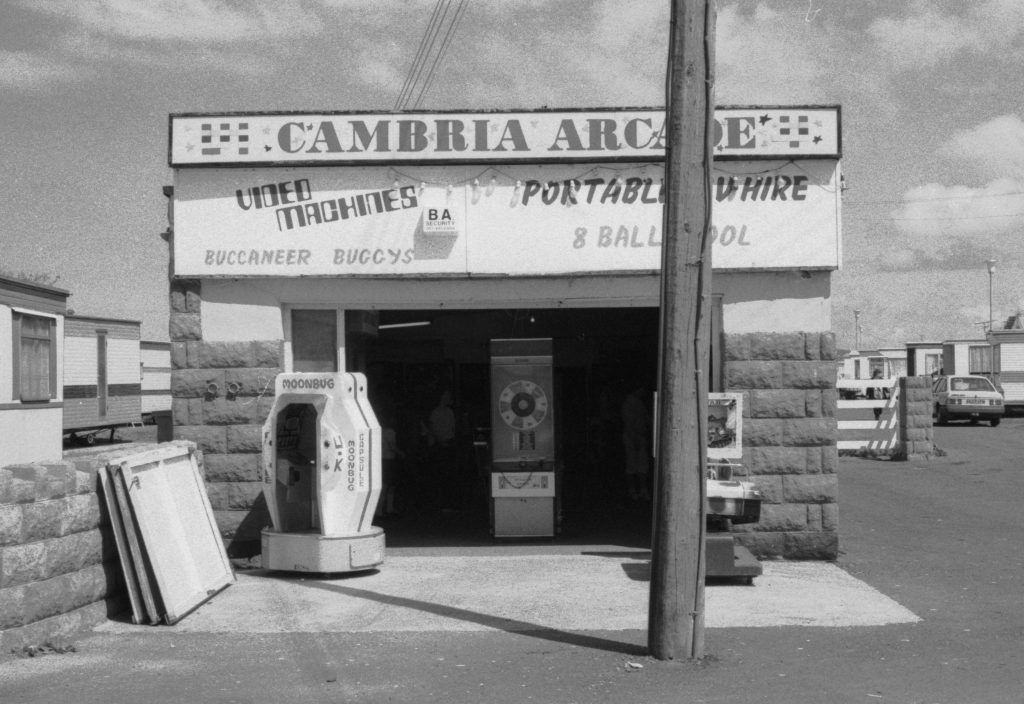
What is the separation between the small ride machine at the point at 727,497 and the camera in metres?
10.4

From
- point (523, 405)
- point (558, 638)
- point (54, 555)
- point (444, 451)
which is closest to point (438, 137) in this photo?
point (523, 405)

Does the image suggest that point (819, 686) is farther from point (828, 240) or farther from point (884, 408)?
point (884, 408)

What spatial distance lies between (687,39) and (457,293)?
4.97 meters

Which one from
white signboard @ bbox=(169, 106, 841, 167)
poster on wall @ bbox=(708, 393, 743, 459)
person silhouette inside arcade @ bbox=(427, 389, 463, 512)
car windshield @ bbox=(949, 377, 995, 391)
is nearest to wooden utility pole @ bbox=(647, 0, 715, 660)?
poster on wall @ bbox=(708, 393, 743, 459)

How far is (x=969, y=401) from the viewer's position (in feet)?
123

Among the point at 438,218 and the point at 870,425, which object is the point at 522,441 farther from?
the point at 870,425

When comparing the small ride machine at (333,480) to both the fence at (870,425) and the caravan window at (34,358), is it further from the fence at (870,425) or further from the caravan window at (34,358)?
the fence at (870,425)

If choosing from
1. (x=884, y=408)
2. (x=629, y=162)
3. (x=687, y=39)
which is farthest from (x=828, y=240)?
(x=884, y=408)

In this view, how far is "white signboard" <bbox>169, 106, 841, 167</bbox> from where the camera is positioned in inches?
465

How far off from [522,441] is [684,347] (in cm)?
616

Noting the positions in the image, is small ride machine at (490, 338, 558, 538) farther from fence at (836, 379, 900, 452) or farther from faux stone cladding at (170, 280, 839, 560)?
fence at (836, 379, 900, 452)

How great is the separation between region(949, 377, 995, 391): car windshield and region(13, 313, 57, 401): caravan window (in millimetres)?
29215

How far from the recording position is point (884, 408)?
2552 cm

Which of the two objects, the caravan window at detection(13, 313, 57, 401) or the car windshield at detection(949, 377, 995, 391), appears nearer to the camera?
the caravan window at detection(13, 313, 57, 401)
